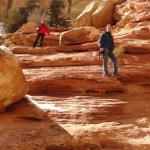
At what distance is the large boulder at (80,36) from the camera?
17.9m

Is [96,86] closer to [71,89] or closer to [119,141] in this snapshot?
[71,89]

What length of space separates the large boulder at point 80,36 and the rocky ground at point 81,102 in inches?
12.2

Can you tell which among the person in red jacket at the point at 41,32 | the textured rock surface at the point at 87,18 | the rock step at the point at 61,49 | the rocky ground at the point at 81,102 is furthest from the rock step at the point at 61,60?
the textured rock surface at the point at 87,18

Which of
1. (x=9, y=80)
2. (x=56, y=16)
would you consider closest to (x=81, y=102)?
(x=9, y=80)

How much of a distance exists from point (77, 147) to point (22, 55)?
267 inches

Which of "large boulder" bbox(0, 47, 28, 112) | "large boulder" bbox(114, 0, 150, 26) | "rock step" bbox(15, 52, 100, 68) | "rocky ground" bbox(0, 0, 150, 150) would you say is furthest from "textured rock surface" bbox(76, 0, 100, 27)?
"large boulder" bbox(0, 47, 28, 112)

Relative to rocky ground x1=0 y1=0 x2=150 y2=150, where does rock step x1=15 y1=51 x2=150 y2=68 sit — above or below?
above

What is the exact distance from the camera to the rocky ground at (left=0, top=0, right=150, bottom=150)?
35.8 ft

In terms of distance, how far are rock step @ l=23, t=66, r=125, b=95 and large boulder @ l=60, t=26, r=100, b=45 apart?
330 centimetres

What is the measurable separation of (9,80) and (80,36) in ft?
22.6

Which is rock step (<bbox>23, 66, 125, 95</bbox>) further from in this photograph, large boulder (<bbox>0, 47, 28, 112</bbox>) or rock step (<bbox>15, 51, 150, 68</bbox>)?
large boulder (<bbox>0, 47, 28, 112</bbox>)

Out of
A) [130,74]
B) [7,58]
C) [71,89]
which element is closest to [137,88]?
[130,74]

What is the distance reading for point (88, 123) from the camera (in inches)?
469

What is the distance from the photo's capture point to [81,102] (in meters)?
13.1
